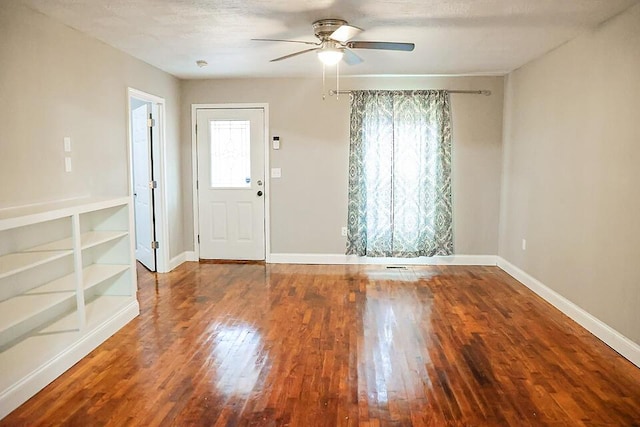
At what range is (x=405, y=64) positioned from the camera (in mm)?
5180

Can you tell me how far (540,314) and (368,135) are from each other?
289 cm

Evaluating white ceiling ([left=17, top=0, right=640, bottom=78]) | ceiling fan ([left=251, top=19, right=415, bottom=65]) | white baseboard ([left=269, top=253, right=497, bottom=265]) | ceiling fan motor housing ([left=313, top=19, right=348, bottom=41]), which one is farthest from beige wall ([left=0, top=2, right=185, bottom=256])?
white baseboard ([left=269, top=253, right=497, bottom=265])

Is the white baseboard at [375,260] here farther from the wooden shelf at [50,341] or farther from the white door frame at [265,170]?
the wooden shelf at [50,341]

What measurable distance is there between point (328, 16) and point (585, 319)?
311 cm

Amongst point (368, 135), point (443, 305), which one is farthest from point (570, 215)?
point (368, 135)

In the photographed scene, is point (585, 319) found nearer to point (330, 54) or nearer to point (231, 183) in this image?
point (330, 54)

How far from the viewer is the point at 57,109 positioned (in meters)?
3.51

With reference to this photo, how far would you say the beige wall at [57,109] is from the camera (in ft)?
9.97

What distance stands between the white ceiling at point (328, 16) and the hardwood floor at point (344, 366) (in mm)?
2368

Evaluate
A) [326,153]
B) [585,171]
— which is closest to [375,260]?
[326,153]

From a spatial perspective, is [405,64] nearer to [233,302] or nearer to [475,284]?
[475,284]

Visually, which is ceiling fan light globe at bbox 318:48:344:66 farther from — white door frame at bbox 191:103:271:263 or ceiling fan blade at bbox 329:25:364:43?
white door frame at bbox 191:103:271:263

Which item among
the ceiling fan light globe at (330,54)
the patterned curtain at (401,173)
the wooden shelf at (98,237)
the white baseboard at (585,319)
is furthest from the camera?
the patterned curtain at (401,173)

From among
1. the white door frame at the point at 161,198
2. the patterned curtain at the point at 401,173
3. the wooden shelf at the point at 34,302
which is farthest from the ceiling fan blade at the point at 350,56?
the wooden shelf at the point at 34,302
